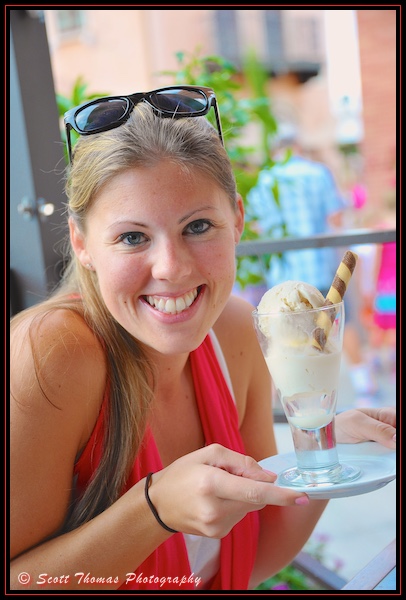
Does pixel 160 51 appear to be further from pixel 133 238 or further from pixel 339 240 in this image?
pixel 133 238

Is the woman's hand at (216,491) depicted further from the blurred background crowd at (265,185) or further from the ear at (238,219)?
the ear at (238,219)

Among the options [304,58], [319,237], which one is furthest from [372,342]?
[304,58]

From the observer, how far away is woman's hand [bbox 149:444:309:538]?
29.0 inches

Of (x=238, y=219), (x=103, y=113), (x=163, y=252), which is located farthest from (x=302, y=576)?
(x=103, y=113)

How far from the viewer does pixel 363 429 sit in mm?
963

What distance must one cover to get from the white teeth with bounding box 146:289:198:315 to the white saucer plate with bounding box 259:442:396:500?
23cm

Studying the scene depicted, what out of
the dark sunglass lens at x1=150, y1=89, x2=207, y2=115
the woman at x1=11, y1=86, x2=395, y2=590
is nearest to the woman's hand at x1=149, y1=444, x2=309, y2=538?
the woman at x1=11, y1=86, x2=395, y2=590

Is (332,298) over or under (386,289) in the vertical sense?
over

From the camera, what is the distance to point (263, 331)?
849mm

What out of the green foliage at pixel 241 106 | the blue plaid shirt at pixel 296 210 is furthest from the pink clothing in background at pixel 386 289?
the green foliage at pixel 241 106

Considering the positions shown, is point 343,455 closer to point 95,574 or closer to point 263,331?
point 263,331

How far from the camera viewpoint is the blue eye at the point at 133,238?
2.87ft

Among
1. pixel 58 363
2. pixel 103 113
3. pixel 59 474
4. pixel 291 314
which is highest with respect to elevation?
pixel 103 113

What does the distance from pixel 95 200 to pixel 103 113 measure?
12cm
